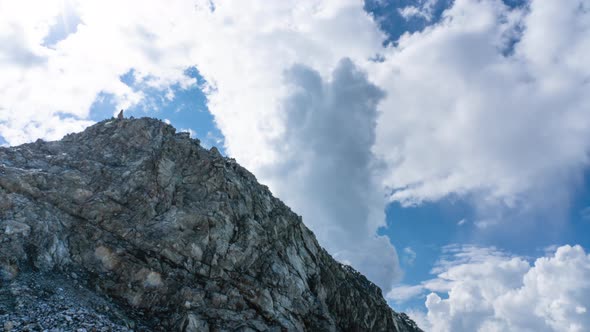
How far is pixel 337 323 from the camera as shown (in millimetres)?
56031

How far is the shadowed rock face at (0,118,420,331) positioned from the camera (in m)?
41.9

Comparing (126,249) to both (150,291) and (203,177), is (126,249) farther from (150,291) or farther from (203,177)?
(203,177)

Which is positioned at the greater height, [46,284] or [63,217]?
[63,217]

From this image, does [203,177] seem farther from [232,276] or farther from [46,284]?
[46,284]

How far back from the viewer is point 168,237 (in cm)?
4872

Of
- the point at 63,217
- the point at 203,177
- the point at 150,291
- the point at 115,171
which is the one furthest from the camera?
the point at 203,177

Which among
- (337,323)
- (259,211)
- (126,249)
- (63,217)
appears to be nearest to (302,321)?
(337,323)

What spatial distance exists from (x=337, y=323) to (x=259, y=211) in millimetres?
20170

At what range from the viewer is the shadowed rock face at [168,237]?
41.9 m

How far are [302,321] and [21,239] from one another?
32.7m

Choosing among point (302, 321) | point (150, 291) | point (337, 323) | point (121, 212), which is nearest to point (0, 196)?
point (121, 212)

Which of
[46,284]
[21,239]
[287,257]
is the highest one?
[287,257]

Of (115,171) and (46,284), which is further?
(115,171)

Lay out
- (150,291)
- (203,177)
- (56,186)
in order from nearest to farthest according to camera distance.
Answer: (150,291), (56,186), (203,177)
